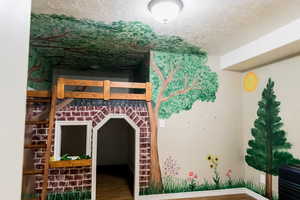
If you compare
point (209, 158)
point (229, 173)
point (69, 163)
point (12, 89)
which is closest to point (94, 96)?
point (69, 163)

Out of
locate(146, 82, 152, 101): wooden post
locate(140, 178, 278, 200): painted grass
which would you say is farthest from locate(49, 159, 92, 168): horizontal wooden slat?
locate(146, 82, 152, 101): wooden post

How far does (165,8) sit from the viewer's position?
6.10 ft

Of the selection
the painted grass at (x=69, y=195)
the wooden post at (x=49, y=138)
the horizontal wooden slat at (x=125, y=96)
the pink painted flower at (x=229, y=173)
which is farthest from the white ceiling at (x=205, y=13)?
the painted grass at (x=69, y=195)

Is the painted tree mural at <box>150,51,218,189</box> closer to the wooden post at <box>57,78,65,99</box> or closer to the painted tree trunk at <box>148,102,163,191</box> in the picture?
the painted tree trunk at <box>148,102,163,191</box>

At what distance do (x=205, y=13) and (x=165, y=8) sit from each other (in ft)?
1.79

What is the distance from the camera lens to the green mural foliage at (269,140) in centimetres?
293

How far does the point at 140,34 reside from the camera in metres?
2.73

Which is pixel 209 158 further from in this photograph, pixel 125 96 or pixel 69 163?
pixel 69 163

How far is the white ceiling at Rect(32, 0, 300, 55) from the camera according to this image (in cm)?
195

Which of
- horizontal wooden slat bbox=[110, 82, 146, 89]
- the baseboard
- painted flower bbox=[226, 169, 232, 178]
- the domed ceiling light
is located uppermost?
the domed ceiling light

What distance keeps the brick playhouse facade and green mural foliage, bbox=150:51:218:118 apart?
40 cm

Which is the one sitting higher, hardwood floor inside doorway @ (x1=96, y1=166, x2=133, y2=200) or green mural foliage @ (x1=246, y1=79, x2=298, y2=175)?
green mural foliage @ (x1=246, y1=79, x2=298, y2=175)

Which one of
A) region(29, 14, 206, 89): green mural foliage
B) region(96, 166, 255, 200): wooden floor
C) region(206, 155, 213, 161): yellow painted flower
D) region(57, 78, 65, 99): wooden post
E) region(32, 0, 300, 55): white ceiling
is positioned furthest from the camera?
region(206, 155, 213, 161): yellow painted flower

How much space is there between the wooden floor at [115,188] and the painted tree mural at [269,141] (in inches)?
26.3
